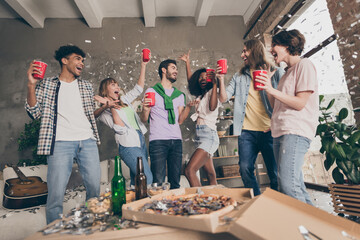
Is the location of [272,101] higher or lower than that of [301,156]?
higher

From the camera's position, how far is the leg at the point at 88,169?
1750mm

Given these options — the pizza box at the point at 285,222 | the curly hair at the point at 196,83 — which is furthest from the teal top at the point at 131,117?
the pizza box at the point at 285,222

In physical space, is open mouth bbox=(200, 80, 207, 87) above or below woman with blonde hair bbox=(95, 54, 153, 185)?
above

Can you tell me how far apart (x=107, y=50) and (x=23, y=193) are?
3.17 metres

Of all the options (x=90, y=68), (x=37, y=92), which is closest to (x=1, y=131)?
(x=90, y=68)

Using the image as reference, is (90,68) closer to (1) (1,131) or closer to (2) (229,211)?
(1) (1,131)

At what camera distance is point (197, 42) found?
4.56 meters

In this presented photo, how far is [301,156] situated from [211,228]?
0.91 metres

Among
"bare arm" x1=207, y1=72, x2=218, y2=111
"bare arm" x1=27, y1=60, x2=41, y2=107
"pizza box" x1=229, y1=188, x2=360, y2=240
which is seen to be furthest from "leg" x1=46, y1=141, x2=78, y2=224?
"pizza box" x1=229, y1=188, x2=360, y2=240

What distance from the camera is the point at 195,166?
1.96 meters

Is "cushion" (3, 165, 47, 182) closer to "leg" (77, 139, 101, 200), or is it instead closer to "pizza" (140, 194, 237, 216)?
"leg" (77, 139, 101, 200)

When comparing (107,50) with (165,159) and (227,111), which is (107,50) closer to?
(227,111)

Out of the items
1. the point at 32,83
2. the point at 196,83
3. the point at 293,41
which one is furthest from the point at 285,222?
the point at 196,83

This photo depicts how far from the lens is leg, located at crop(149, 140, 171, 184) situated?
1.92m
